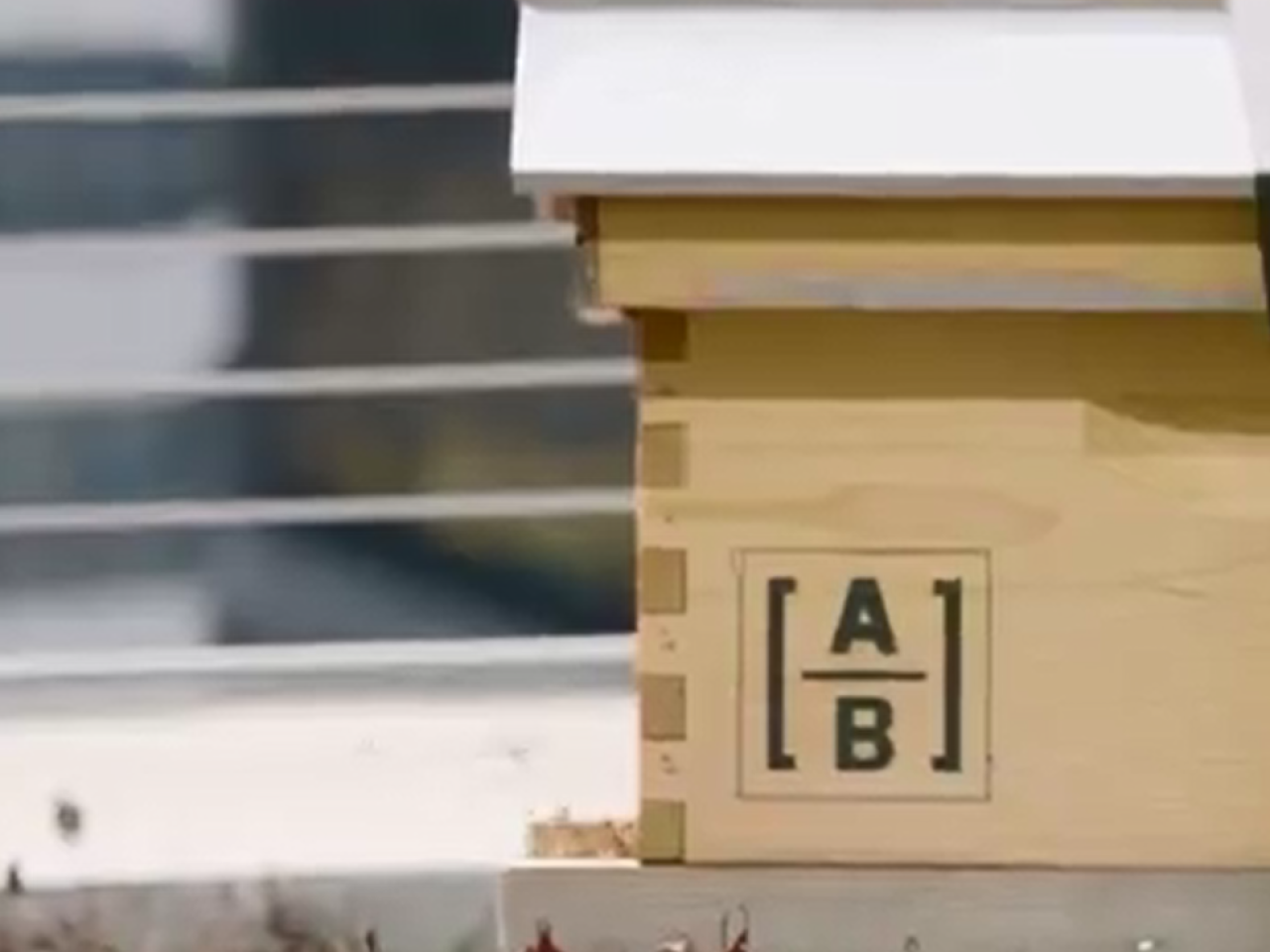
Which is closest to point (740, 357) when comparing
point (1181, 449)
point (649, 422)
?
point (649, 422)

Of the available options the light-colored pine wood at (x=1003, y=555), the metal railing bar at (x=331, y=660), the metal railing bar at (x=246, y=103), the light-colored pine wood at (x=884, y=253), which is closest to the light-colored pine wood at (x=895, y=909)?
the light-colored pine wood at (x=1003, y=555)

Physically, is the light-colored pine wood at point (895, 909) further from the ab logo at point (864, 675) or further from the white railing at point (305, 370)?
the white railing at point (305, 370)

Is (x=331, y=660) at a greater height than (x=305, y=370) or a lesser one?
lesser

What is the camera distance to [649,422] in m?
1.09

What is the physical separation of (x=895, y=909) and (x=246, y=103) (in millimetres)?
622

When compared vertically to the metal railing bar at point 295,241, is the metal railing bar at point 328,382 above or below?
below

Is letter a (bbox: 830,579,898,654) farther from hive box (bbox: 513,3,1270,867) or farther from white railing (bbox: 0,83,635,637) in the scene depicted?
white railing (bbox: 0,83,635,637)

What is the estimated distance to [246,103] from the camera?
150 cm

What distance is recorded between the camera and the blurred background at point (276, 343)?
1.50 meters

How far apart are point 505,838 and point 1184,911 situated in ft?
1.59

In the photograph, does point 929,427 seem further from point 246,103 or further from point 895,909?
point 246,103

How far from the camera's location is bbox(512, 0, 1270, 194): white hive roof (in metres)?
1.05

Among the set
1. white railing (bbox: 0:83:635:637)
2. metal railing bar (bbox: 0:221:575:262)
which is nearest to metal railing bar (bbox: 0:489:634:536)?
white railing (bbox: 0:83:635:637)

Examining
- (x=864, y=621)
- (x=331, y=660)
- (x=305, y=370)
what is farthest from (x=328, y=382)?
(x=864, y=621)
